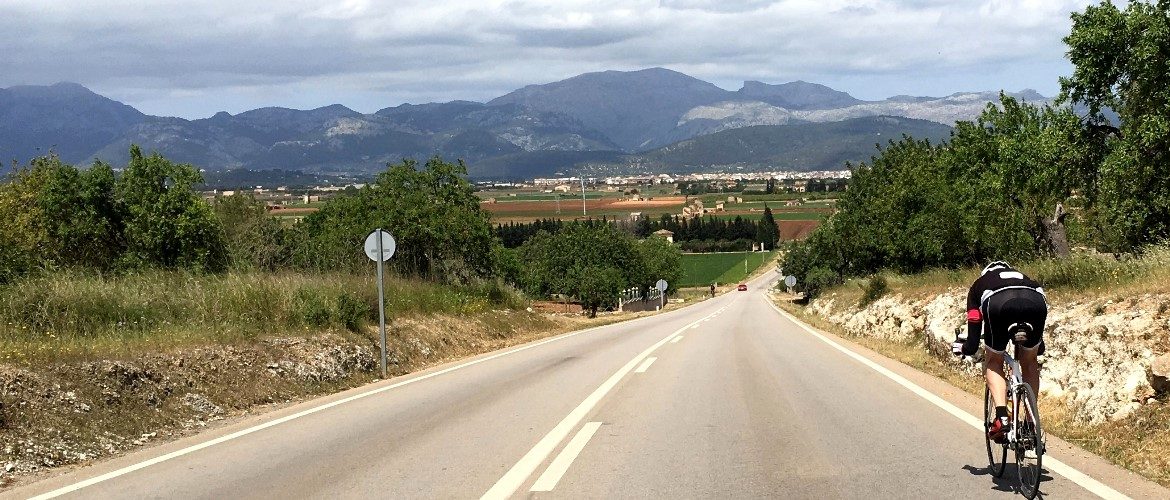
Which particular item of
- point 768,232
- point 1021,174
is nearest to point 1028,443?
point 1021,174

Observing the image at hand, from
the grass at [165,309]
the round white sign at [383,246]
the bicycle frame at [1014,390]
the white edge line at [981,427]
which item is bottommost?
the white edge line at [981,427]

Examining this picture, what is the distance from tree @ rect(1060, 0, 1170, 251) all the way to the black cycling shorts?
14.9 m

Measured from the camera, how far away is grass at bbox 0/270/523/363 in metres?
10.8

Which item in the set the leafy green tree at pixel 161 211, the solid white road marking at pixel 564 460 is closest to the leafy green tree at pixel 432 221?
the leafy green tree at pixel 161 211

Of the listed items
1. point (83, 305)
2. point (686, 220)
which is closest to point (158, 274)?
point (83, 305)

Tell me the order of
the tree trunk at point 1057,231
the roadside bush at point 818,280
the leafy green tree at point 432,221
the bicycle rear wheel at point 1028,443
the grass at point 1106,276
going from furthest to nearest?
the roadside bush at point 818,280 → the tree trunk at point 1057,231 → the leafy green tree at point 432,221 → the grass at point 1106,276 → the bicycle rear wheel at point 1028,443

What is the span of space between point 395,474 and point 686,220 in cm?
18406

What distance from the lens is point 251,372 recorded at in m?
12.1

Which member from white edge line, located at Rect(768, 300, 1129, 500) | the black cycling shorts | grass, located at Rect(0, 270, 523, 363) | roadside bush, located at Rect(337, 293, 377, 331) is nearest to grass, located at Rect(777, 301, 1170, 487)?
white edge line, located at Rect(768, 300, 1129, 500)

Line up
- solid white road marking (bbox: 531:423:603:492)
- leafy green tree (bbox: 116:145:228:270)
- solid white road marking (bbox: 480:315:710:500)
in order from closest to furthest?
solid white road marking (bbox: 480:315:710:500), solid white road marking (bbox: 531:423:603:492), leafy green tree (bbox: 116:145:228:270)

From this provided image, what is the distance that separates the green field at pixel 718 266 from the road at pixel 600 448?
124636 millimetres

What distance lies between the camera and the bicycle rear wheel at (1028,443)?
5676 millimetres

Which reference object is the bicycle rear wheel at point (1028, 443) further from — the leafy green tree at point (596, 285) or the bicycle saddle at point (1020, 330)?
the leafy green tree at point (596, 285)

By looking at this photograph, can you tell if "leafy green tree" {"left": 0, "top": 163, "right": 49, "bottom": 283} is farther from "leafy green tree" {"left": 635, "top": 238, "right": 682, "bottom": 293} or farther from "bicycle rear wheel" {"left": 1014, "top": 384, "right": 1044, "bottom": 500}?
"leafy green tree" {"left": 635, "top": 238, "right": 682, "bottom": 293}
